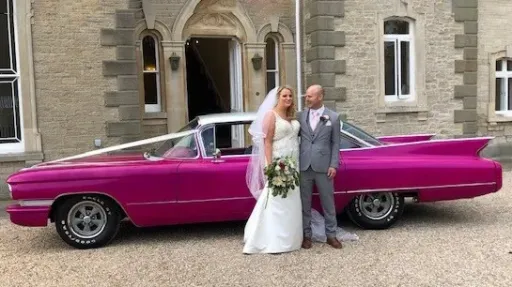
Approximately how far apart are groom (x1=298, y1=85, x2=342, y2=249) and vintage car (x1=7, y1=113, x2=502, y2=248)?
1.38ft

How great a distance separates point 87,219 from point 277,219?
82.2 inches

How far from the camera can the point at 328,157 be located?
18.3 ft

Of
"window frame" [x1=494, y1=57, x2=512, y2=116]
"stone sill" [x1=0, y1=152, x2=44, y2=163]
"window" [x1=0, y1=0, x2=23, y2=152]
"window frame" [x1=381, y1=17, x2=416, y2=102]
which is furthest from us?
"window frame" [x1=494, y1=57, x2=512, y2=116]

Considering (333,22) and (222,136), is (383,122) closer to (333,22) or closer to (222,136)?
(333,22)

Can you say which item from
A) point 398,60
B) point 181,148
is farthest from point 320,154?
point 398,60

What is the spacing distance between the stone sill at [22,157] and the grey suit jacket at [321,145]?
5.67 m

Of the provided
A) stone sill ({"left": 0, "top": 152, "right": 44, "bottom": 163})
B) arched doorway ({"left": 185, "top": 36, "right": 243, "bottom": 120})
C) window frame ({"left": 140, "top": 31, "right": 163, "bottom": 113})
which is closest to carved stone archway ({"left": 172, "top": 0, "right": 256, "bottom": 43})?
arched doorway ({"left": 185, "top": 36, "right": 243, "bottom": 120})

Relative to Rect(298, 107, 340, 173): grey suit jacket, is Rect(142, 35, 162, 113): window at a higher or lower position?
higher

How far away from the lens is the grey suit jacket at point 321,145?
218 inches

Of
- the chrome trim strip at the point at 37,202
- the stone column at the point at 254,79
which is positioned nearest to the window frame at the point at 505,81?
the stone column at the point at 254,79

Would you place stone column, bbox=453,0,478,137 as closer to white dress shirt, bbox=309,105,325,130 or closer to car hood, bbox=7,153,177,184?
white dress shirt, bbox=309,105,325,130

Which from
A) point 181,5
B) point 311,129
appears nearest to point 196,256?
point 311,129

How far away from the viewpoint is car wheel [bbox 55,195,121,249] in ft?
18.6

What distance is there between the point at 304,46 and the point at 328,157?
256 inches
